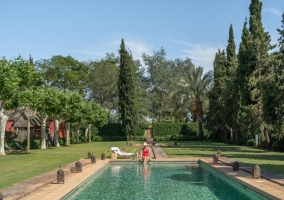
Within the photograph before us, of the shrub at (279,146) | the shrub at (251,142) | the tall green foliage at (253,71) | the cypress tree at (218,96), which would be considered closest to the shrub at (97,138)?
the cypress tree at (218,96)

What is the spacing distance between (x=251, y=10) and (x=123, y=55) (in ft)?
71.5

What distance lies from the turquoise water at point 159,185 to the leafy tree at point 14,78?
914cm

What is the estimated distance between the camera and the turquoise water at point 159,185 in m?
12.3

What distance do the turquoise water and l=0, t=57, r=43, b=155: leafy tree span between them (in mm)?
9138

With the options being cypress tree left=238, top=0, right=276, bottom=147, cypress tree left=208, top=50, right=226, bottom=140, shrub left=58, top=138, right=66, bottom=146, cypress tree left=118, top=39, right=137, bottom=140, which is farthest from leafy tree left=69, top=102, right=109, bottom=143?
cypress tree left=238, top=0, right=276, bottom=147

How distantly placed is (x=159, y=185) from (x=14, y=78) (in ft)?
46.5

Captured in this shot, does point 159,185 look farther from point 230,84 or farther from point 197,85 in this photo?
point 197,85

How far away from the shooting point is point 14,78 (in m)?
24.5

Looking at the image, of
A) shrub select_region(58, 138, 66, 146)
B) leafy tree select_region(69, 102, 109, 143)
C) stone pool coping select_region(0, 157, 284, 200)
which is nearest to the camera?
stone pool coping select_region(0, 157, 284, 200)

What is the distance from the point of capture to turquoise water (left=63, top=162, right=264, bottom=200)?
12273 mm

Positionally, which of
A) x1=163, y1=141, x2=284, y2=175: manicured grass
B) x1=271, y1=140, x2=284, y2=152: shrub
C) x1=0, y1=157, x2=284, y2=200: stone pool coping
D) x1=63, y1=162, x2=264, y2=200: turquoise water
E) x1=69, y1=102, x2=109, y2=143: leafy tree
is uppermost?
x1=69, y1=102, x2=109, y2=143: leafy tree

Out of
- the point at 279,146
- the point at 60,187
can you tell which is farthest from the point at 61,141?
the point at 60,187

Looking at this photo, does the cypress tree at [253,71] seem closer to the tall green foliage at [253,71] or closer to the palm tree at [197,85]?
the tall green foliage at [253,71]

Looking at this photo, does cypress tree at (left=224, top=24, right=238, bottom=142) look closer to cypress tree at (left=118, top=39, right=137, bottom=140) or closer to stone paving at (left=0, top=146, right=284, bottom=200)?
cypress tree at (left=118, top=39, right=137, bottom=140)
